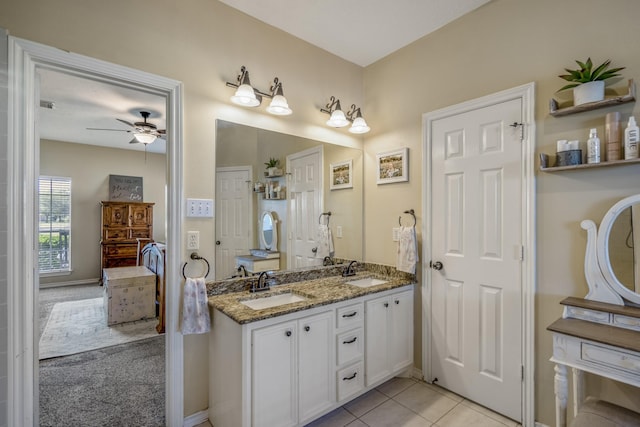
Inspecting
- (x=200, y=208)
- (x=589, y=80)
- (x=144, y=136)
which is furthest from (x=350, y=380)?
(x=144, y=136)

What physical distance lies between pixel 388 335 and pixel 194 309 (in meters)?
1.41

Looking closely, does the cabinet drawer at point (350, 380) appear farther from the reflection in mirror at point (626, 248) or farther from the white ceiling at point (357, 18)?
the white ceiling at point (357, 18)

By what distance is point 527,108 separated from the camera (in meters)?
1.91

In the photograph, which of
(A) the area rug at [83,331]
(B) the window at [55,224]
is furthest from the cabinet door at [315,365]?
(B) the window at [55,224]

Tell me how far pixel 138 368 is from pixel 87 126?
3.95 meters

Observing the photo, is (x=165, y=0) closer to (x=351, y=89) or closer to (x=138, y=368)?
(x=351, y=89)

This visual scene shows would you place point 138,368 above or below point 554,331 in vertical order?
below

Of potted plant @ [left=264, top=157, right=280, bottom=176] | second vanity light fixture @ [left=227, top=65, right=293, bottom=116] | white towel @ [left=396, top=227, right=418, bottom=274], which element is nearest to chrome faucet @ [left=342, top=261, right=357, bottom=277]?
white towel @ [left=396, top=227, right=418, bottom=274]

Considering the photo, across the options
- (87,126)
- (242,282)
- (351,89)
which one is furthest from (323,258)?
(87,126)

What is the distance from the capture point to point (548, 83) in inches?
72.7

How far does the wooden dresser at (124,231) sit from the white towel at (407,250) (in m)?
5.39

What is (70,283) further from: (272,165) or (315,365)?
(315,365)

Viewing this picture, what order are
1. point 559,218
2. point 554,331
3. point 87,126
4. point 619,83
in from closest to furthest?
point 554,331 → point 619,83 → point 559,218 → point 87,126

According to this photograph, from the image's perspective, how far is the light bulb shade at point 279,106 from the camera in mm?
2160
